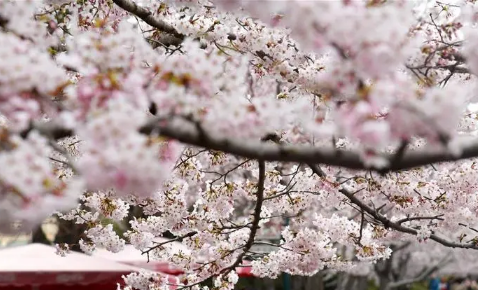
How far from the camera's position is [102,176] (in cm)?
211

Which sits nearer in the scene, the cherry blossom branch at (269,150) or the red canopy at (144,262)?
the cherry blossom branch at (269,150)

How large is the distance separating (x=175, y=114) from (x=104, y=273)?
20.5 ft

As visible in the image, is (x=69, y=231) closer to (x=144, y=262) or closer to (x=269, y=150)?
(x=144, y=262)

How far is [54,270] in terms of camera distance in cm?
794

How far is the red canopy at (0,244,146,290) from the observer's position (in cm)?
781

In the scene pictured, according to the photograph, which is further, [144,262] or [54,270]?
[144,262]

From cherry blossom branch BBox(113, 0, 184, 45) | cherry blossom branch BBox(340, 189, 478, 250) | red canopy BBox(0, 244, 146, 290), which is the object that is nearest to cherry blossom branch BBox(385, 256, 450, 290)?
red canopy BBox(0, 244, 146, 290)

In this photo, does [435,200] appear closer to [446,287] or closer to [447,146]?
[447,146]

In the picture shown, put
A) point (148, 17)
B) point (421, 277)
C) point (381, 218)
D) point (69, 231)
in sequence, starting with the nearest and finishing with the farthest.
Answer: point (148, 17)
point (381, 218)
point (69, 231)
point (421, 277)

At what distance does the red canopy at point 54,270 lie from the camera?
7.81 m

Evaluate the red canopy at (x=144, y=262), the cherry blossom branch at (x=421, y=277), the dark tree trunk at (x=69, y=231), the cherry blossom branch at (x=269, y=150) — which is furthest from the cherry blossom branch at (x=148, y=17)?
the cherry blossom branch at (x=421, y=277)

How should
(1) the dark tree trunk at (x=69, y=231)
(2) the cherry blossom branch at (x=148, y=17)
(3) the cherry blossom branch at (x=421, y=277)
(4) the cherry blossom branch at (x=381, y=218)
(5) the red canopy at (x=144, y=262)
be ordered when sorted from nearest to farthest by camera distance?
(2) the cherry blossom branch at (x=148, y=17) < (4) the cherry blossom branch at (x=381, y=218) < (5) the red canopy at (x=144, y=262) < (1) the dark tree trunk at (x=69, y=231) < (3) the cherry blossom branch at (x=421, y=277)

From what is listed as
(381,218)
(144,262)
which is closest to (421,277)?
(144,262)

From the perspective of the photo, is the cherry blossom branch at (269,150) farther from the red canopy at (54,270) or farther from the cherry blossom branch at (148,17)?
the red canopy at (54,270)
